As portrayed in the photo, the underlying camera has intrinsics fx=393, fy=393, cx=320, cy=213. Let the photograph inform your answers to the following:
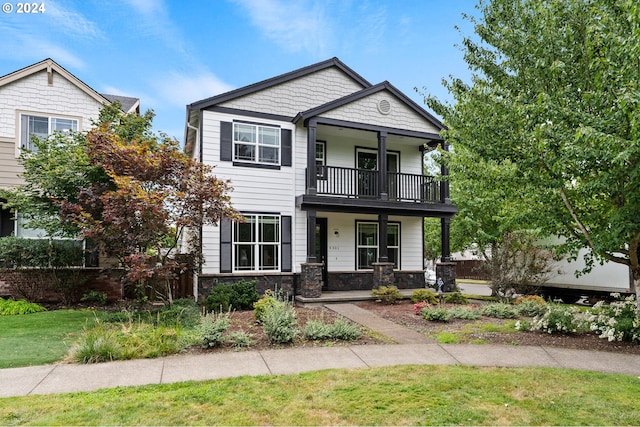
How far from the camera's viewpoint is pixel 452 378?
206 inches

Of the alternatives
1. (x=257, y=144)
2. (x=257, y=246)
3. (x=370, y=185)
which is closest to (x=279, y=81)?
(x=257, y=144)

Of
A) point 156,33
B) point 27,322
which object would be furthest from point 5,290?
point 156,33

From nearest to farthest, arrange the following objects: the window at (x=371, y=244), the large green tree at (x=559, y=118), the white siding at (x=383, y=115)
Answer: the large green tree at (x=559, y=118)
the white siding at (x=383, y=115)
the window at (x=371, y=244)

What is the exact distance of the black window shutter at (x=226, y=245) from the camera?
12.5 m

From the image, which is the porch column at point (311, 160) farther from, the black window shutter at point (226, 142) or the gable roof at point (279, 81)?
→ the black window shutter at point (226, 142)

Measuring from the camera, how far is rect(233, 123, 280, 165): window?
13062 millimetres

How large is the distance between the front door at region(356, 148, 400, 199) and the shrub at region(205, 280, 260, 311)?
5.40m

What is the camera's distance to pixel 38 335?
7.78 meters

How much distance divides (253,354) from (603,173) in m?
6.74

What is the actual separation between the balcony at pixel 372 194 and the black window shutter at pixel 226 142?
2752mm

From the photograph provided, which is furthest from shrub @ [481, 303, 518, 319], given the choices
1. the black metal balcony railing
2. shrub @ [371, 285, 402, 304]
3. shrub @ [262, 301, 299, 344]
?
shrub @ [262, 301, 299, 344]

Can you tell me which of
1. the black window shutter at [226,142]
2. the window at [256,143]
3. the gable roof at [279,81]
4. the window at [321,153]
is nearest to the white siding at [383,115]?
the window at [321,153]

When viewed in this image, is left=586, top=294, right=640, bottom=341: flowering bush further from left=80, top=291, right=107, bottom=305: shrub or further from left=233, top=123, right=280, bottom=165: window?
left=80, top=291, right=107, bottom=305: shrub

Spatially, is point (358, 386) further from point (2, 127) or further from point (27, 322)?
point (2, 127)
